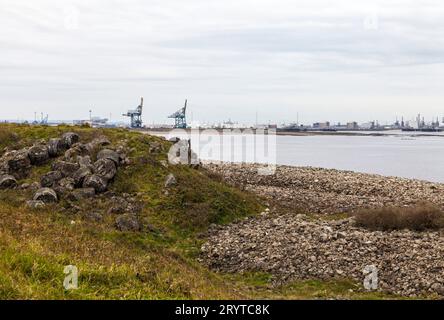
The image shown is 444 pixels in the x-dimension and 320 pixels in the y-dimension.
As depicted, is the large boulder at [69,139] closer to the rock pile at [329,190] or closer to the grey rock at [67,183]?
the grey rock at [67,183]

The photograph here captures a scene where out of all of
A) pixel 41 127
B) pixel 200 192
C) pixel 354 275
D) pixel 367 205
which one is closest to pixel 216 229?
pixel 200 192

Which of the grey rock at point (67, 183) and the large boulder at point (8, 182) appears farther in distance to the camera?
the large boulder at point (8, 182)

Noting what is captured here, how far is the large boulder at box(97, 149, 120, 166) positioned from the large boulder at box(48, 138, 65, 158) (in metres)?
3.57

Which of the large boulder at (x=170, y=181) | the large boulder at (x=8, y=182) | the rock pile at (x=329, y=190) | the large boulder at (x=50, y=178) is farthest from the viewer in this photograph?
the rock pile at (x=329, y=190)

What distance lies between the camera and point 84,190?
29.8 metres

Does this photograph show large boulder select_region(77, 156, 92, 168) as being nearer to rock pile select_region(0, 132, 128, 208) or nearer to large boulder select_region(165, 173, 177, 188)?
rock pile select_region(0, 132, 128, 208)

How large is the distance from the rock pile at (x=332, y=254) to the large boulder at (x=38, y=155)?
14.3 meters

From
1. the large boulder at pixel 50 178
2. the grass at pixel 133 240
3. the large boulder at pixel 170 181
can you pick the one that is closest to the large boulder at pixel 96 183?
the grass at pixel 133 240

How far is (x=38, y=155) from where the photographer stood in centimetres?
3431

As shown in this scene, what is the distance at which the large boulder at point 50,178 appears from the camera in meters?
31.0

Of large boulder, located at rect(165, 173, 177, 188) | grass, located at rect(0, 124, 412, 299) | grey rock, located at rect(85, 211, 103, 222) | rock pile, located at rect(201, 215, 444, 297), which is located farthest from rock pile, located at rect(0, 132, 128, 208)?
rock pile, located at rect(201, 215, 444, 297)
